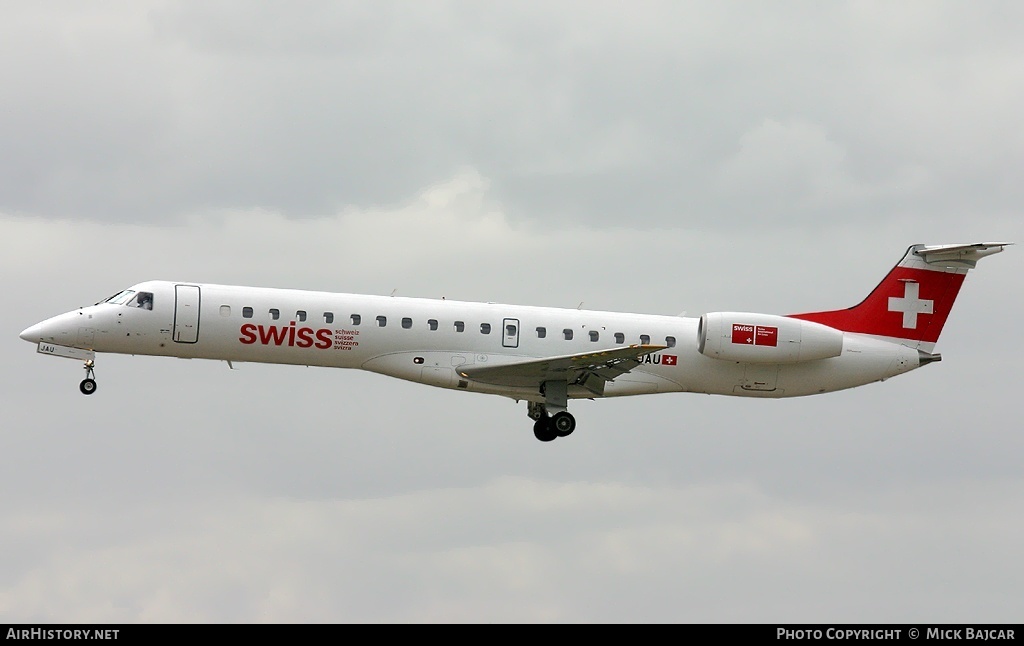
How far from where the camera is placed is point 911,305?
46.7 meters

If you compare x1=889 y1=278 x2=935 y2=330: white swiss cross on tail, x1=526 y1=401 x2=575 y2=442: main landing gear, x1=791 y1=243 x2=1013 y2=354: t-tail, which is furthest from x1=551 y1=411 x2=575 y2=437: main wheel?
x1=889 y1=278 x2=935 y2=330: white swiss cross on tail

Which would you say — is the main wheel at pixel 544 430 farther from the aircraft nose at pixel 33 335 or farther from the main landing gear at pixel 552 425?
the aircraft nose at pixel 33 335

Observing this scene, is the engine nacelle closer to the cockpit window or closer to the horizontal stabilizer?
the horizontal stabilizer

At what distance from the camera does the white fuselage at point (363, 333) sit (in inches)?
1679

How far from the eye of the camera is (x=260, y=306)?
42.8 m

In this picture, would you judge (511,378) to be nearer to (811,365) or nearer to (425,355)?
(425,355)

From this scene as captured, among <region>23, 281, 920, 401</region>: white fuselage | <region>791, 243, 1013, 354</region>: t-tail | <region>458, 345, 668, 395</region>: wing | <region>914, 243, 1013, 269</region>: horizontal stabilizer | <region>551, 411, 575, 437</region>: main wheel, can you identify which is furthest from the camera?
<region>791, 243, 1013, 354</region>: t-tail

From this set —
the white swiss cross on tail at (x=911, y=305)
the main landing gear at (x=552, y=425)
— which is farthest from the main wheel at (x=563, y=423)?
the white swiss cross on tail at (x=911, y=305)

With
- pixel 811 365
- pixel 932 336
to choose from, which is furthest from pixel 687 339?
pixel 932 336

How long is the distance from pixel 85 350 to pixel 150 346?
71.7 inches

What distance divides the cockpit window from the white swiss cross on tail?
21.6 meters

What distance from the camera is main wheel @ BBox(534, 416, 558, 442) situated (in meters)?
44.1

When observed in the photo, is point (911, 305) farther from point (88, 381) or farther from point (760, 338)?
point (88, 381)
